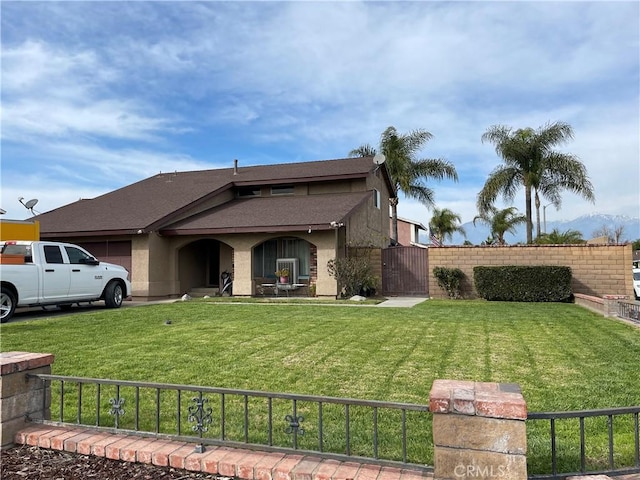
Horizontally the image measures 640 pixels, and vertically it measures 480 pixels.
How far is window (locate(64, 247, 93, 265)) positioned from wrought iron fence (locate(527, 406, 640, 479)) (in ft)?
39.1

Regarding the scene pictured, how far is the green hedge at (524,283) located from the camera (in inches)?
607

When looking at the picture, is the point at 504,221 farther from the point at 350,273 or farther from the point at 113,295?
the point at 113,295

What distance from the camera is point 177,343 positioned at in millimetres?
7570

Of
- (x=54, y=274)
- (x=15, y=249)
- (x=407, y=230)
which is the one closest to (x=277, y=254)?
(x=54, y=274)

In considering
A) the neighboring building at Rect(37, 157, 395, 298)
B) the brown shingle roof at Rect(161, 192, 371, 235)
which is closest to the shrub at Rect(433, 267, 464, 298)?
the neighboring building at Rect(37, 157, 395, 298)

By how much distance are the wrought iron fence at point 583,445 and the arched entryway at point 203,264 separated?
652 inches

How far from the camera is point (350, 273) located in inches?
653

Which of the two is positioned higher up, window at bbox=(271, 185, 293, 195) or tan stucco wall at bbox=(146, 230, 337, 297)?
window at bbox=(271, 185, 293, 195)

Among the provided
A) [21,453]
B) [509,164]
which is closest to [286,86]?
[21,453]

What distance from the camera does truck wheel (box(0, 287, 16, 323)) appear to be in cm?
1036

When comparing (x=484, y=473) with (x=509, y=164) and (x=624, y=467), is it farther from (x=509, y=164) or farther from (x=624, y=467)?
(x=509, y=164)

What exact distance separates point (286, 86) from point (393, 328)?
382 inches

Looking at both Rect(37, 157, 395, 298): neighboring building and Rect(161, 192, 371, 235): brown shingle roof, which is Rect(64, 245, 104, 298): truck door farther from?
Rect(161, 192, 371, 235): brown shingle roof

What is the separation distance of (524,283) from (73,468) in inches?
606
